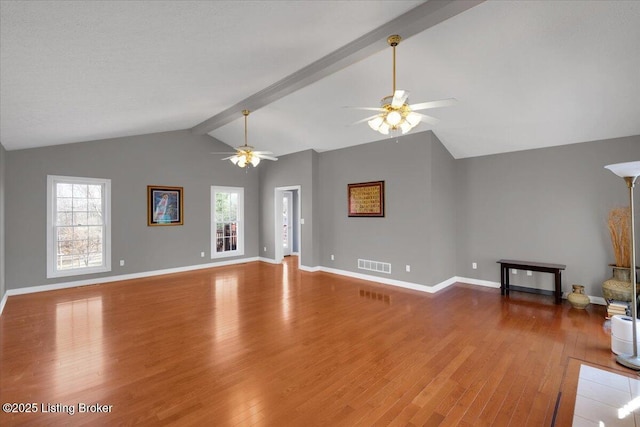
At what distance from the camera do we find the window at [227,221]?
25.4 ft

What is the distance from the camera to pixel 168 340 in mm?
3279

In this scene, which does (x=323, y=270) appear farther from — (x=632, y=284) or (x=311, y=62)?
(x=632, y=284)

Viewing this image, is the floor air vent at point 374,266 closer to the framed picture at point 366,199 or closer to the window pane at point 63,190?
the framed picture at point 366,199

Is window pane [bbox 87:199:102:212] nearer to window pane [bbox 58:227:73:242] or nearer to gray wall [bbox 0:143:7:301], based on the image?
window pane [bbox 58:227:73:242]

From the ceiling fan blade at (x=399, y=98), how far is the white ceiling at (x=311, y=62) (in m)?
0.81

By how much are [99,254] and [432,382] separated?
662 cm

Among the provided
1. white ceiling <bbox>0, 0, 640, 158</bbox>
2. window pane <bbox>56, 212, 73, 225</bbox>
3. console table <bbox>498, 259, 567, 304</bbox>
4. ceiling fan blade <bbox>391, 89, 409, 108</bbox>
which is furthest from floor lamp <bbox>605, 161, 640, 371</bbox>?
window pane <bbox>56, 212, 73, 225</bbox>

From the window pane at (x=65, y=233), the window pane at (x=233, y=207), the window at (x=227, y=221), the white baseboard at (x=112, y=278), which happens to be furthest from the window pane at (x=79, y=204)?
the window pane at (x=233, y=207)

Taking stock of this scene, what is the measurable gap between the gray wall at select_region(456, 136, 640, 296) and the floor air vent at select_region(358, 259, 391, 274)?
149 centimetres

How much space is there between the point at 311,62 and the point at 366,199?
10.4ft

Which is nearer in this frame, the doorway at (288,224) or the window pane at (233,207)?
the window pane at (233,207)

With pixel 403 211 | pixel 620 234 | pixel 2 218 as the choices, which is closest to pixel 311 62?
pixel 403 211

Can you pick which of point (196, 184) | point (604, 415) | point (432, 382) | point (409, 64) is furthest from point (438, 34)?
point (196, 184)

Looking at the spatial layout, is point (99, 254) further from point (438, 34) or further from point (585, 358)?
point (585, 358)
